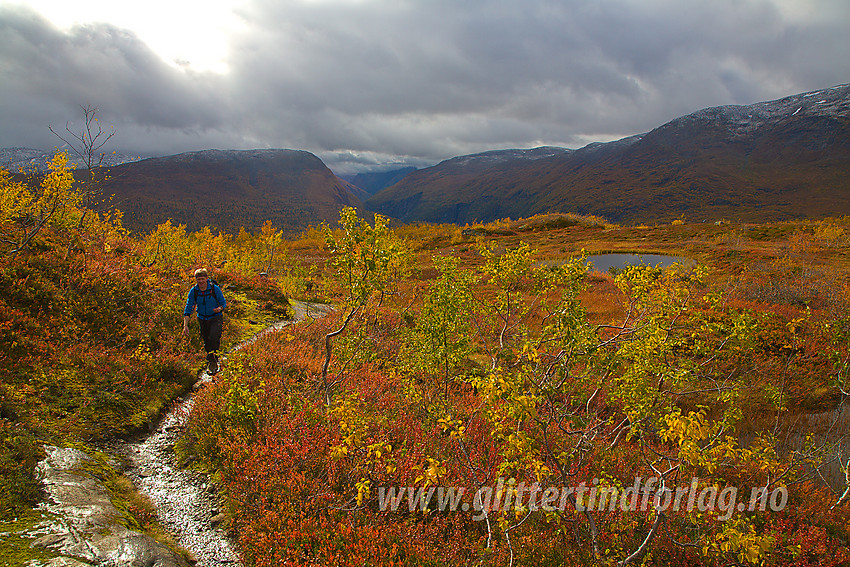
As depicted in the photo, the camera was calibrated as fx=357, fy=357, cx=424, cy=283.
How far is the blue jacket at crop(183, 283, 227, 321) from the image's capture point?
854cm

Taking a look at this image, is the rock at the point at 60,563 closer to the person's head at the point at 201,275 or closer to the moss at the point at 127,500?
the moss at the point at 127,500

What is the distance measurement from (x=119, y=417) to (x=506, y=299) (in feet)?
22.9

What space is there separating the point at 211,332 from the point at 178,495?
433cm

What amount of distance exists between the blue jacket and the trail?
8.77 ft

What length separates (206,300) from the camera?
340 inches

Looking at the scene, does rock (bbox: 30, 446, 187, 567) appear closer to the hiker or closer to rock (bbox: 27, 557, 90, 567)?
rock (bbox: 27, 557, 90, 567)

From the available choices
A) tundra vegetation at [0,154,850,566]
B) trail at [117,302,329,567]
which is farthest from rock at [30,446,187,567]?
trail at [117,302,329,567]

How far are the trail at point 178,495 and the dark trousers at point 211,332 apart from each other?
2.34 m

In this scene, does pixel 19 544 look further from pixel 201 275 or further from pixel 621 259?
pixel 621 259

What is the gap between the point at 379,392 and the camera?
8.18m

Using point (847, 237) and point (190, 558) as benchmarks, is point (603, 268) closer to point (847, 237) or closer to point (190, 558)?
point (847, 237)

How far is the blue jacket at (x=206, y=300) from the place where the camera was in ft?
28.0

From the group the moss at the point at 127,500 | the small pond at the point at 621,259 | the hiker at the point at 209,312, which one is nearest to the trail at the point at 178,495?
the moss at the point at 127,500

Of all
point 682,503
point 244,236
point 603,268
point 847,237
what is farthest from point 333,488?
point 244,236
